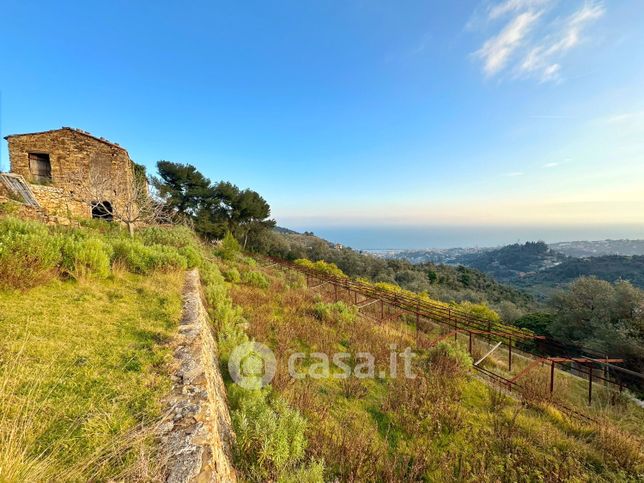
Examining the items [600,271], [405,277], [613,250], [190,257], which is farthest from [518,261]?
[190,257]

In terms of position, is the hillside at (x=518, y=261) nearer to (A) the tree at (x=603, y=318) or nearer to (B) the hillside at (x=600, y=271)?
(B) the hillside at (x=600, y=271)

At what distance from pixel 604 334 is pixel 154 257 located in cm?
2091

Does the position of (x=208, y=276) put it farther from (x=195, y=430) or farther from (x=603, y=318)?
(x=603, y=318)

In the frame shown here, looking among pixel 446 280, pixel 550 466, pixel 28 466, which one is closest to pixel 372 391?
pixel 550 466

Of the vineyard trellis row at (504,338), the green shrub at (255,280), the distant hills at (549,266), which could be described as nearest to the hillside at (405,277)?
the vineyard trellis row at (504,338)

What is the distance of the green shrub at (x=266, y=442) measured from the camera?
248 cm

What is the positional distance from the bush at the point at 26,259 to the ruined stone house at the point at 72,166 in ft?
35.1

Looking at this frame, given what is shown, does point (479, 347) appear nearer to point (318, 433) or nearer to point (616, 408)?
point (616, 408)

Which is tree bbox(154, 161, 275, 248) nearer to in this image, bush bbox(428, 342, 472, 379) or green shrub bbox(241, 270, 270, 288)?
green shrub bbox(241, 270, 270, 288)

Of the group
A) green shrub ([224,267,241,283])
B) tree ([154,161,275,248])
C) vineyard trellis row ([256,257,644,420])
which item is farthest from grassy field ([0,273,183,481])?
tree ([154,161,275,248])

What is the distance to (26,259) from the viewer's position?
12.9ft

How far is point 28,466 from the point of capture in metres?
1.45

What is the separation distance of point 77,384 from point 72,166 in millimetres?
18850

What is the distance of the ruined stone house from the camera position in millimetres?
13945
